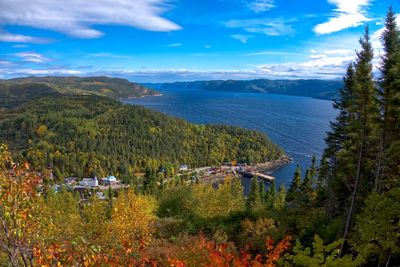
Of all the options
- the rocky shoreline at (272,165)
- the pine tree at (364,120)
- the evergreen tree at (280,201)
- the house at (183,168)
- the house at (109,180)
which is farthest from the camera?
the house at (183,168)

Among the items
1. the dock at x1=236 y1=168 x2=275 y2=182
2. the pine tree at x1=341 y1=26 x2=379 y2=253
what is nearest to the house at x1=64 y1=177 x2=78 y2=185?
the dock at x1=236 y1=168 x2=275 y2=182

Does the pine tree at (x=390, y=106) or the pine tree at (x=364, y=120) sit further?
the pine tree at (x=364, y=120)

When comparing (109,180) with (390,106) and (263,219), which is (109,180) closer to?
(263,219)

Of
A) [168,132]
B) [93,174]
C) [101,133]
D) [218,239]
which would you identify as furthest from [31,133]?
[218,239]

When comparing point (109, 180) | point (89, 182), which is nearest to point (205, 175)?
point (109, 180)

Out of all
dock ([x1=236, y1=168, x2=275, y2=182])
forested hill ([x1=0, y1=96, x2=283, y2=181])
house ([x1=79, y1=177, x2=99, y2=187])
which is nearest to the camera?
dock ([x1=236, y1=168, x2=275, y2=182])

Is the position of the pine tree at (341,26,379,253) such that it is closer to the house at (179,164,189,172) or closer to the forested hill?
the forested hill

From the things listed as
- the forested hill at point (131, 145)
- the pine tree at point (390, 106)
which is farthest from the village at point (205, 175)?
the pine tree at point (390, 106)

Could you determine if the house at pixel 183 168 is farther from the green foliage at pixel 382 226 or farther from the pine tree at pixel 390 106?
the green foliage at pixel 382 226

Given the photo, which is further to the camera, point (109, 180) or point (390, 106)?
point (109, 180)
